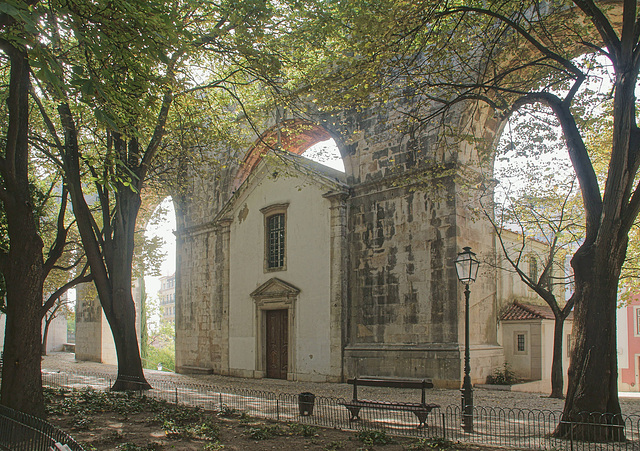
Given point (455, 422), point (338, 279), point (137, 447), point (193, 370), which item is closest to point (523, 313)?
point (338, 279)

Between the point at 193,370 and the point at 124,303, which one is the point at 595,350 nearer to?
the point at 124,303

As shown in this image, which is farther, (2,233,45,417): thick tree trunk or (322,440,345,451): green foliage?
(2,233,45,417): thick tree trunk

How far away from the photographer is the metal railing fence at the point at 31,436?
471 centimetres

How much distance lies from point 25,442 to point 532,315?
13551 mm

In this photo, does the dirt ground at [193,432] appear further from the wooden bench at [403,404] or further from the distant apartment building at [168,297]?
the distant apartment building at [168,297]

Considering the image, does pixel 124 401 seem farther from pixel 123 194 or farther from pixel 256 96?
pixel 256 96

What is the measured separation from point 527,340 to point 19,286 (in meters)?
13.0

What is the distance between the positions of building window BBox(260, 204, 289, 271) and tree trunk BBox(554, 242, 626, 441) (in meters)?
12.1

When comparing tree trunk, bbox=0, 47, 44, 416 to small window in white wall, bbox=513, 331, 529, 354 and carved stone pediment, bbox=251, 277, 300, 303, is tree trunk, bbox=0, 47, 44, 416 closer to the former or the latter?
carved stone pediment, bbox=251, 277, 300, 303

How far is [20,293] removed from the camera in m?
8.38

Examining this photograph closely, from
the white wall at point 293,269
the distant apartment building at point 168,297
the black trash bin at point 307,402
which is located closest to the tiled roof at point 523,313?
the white wall at point 293,269

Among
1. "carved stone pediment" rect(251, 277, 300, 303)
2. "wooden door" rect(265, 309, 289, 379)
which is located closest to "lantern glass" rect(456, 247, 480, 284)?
"carved stone pediment" rect(251, 277, 300, 303)

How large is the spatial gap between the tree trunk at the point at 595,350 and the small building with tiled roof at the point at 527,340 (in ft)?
27.9

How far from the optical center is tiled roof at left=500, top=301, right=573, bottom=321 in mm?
15562
